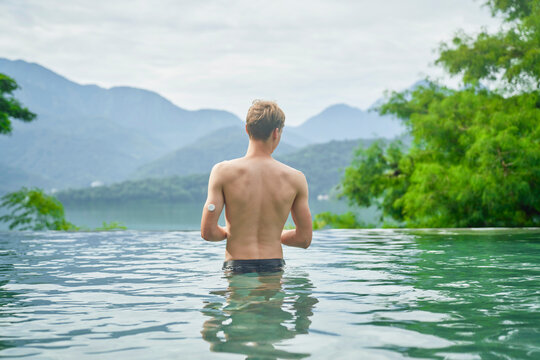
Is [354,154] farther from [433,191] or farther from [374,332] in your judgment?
[374,332]

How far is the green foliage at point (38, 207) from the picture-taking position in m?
19.1

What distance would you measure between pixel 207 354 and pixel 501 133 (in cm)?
1284

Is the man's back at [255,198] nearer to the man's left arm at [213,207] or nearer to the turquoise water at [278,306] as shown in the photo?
the man's left arm at [213,207]

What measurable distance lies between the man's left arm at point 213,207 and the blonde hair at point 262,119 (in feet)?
1.15

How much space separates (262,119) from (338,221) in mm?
18524

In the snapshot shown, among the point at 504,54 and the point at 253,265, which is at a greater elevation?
the point at 504,54

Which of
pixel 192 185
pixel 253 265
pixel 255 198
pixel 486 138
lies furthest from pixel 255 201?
pixel 192 185

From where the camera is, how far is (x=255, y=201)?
396 centimetres

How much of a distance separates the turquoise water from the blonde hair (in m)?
1.04

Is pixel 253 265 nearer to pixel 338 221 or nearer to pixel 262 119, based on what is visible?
pixel 262 119

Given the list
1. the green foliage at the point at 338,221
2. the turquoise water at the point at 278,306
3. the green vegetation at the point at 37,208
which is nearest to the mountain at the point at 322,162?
the green foliage at the point at 338,221

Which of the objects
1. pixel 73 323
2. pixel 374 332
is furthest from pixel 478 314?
pixel 73 323

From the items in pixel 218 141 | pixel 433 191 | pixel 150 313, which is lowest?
pixel 150 313

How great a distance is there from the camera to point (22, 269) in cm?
542
